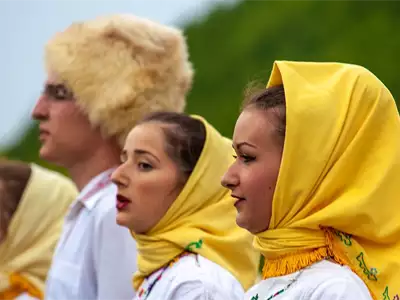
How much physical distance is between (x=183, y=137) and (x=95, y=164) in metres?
0.86

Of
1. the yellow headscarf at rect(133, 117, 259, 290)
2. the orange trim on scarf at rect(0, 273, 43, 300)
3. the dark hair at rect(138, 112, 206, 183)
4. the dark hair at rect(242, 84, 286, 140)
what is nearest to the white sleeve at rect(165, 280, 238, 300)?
the yellow headscarf at rect(133, 117, 259, 290)

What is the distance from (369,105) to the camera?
3746mm

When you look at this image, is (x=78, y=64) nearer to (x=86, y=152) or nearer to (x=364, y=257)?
(x=86, y=152)

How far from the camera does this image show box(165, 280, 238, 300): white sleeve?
4312 mm

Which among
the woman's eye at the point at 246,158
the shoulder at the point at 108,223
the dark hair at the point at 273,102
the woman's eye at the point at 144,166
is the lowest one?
the shoulder at the point at 108,223

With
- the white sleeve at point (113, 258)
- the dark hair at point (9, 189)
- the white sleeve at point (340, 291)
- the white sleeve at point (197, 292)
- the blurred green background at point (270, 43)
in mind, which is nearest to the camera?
the white sleeve at point (340, 291)

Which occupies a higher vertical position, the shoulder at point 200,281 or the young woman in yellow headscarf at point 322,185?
the young woman in yellow headscarf at point 322,185

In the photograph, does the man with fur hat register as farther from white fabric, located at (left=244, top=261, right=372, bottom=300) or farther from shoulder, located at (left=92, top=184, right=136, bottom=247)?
white fabric, located at (left=244, top=261, right=372, bottom=300)

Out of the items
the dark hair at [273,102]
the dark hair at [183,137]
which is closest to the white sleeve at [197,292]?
the dark hair at [183,137]

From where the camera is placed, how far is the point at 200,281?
4.35 meters

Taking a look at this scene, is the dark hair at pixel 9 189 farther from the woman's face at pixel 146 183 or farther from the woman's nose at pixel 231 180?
the woman's nose at pixel 231 180

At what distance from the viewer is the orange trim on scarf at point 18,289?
6.05 meters

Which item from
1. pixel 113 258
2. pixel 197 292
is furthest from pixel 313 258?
pixel 113 258

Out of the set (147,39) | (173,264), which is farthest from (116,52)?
(173,264)
